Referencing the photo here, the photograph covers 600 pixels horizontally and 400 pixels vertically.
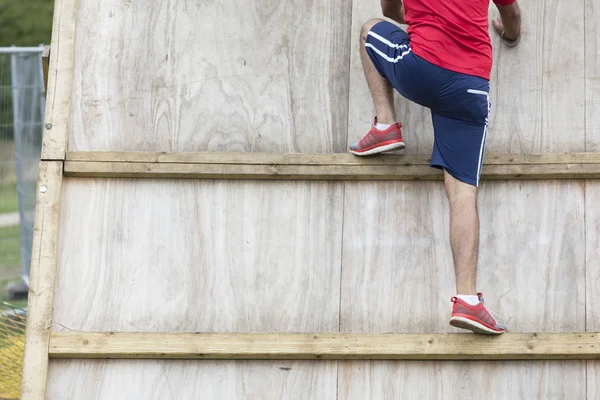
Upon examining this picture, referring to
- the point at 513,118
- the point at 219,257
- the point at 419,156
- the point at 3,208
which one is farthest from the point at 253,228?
the point at 3,208

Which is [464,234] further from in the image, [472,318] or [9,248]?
[9,248]

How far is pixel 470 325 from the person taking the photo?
499 cm

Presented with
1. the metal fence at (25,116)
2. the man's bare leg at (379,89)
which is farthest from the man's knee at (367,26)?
the metal fence at (25,116)

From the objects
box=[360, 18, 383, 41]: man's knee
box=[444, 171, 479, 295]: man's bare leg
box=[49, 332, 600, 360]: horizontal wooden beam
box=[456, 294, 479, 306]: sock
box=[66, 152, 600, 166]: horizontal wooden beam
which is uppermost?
box=[360, 18, 383, 41]: man's knee

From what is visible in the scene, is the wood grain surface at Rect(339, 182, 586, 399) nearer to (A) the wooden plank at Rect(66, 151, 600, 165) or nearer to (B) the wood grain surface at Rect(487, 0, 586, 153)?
(A) the wooden plank at Rect(66, 151, 600, 165)

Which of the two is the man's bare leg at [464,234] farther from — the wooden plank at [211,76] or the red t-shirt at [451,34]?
the wooden plank at [211,76]

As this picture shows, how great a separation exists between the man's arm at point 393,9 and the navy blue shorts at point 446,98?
0.22 m

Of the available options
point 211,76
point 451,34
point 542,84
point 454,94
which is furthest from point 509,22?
point 211,76

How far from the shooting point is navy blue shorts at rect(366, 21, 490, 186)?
5.12 m

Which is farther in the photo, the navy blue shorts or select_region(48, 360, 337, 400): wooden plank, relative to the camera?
select_region(48, 360, 337, 400): wooden plank

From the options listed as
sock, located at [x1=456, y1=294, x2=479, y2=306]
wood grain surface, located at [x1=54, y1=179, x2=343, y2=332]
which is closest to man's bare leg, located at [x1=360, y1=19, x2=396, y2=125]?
wood grain surface, located at [x1=54, y1=179, x2=343, y2=332]

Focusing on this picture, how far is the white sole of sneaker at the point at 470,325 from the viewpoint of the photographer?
496 centimetres

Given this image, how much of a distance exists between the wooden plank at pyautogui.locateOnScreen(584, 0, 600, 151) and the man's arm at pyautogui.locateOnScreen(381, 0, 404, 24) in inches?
41.2

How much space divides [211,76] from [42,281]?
4.76 feet
